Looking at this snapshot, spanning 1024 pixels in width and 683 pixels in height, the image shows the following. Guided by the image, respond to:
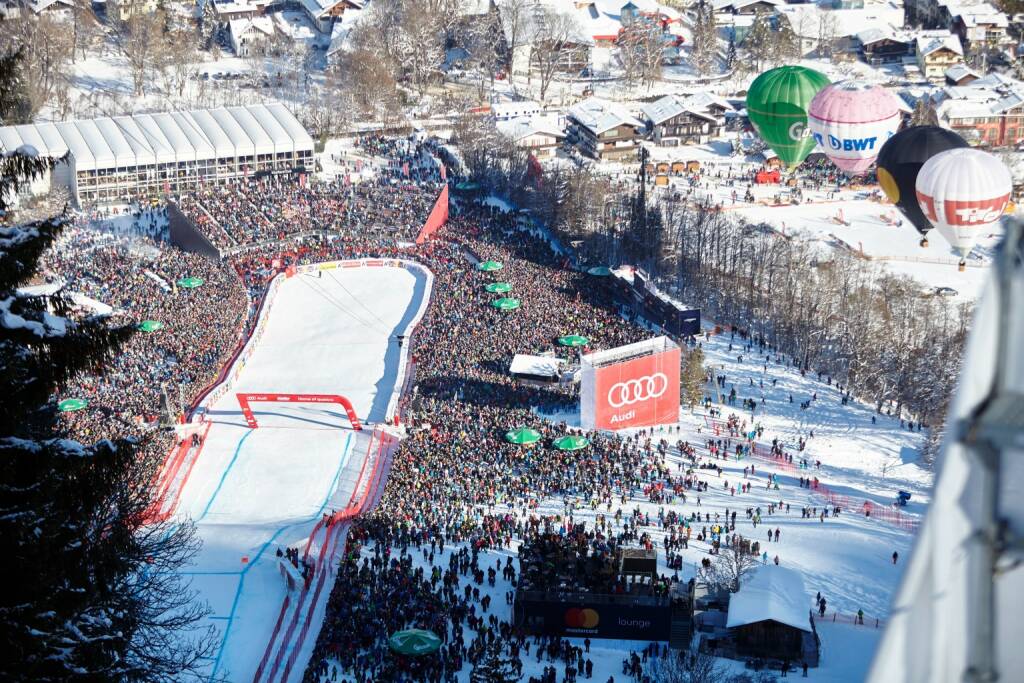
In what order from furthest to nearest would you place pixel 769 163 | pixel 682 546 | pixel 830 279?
1. pixel 769 163
2. pixel 830 279
3. pixel 682 546

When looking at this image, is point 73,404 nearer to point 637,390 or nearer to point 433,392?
point 433,392

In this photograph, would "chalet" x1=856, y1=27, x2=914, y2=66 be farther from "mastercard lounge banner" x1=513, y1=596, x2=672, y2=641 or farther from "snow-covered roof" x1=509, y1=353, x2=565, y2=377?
"mastercard lounge banner" x1=513, y1=596, x2=672, y2=641

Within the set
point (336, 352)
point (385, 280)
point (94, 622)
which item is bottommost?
point (94, 622)

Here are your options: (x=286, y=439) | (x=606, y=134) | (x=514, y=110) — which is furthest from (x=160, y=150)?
(x=286, y=439)

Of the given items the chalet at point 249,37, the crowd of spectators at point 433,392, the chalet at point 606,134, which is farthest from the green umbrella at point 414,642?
the chalet at point 249,37

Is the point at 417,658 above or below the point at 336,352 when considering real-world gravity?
below

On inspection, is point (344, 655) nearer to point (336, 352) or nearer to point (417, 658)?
point (417, 658)

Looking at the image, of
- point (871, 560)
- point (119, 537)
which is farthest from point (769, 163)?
point (119, 537)
